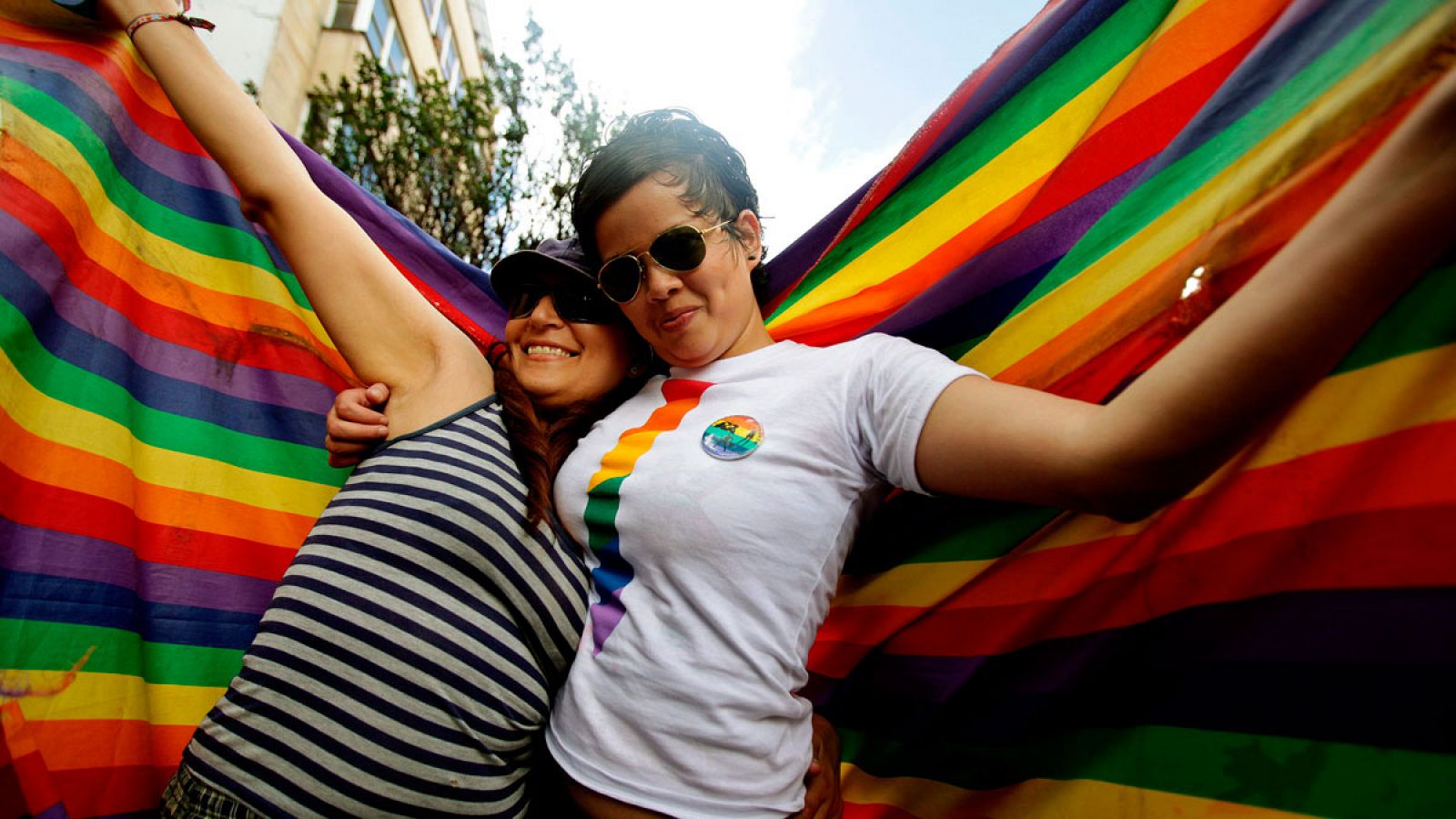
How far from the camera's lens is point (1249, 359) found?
704 mm

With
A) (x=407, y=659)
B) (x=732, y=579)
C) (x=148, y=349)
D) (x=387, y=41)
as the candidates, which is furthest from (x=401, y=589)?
(x=387, y=41)

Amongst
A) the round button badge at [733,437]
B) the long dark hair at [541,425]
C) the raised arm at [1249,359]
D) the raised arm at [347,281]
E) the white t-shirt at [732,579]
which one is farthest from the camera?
the raised arm at [347,281]

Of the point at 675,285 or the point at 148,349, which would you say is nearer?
the point at 675,285

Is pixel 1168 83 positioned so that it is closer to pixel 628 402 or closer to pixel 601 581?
pixel 628 402

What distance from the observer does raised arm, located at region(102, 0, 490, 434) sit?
59.3 inches

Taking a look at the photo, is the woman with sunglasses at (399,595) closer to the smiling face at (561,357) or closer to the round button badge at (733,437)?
the smiling face at (561,357)

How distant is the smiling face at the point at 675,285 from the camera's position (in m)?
1.50

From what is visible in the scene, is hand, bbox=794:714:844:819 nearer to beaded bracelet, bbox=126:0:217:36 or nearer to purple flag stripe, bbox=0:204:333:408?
→ purple flag stripe, bbox=0:204:333:408

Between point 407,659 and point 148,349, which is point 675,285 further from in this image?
point 148,349

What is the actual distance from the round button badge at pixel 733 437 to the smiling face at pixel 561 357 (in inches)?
19.2

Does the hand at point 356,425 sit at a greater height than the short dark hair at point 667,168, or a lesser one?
lesser

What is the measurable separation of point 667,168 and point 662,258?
0.21 m

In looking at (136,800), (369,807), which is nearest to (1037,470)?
(369,807)

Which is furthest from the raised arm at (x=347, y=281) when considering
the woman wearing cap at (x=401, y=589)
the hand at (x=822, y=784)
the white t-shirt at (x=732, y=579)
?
the hand at (x=822, y=784)
